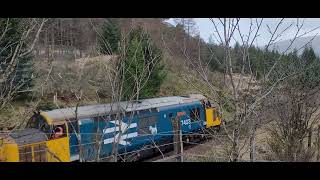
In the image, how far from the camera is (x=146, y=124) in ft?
46.3

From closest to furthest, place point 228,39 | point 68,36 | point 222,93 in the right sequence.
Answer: point 228,39 < point 222,93 < point 68,36

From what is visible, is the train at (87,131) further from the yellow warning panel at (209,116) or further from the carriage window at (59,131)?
the yellow warning panel at (209,116)

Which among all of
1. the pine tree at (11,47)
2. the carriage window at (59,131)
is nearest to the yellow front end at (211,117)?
the carriage window at (59,131)

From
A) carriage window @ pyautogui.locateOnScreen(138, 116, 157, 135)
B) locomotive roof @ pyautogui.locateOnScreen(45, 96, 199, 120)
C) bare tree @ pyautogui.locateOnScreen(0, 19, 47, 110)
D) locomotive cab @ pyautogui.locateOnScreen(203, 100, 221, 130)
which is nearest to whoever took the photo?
bare tree @ pyautogui.locateOnScreen(0, 19, 47, 110)

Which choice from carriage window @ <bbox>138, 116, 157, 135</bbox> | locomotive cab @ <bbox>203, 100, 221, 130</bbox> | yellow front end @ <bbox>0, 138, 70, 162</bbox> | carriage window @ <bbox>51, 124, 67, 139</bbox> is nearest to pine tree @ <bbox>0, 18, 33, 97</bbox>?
yellow front end @ <bbox>0, 138, 70, 162</bbox>

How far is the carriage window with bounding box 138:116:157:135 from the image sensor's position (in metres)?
13.9

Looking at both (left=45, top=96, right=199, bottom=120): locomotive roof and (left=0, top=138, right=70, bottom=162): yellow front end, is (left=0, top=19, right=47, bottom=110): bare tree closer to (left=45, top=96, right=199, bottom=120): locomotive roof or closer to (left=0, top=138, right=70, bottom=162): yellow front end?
(left=45, top=96, right=199, bottom=120): locomotive roof

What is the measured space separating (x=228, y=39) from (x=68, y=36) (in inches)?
872

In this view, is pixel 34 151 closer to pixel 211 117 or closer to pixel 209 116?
pixel 209 116

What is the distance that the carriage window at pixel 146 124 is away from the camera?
13.9m

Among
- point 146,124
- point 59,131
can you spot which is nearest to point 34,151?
point 59,131
